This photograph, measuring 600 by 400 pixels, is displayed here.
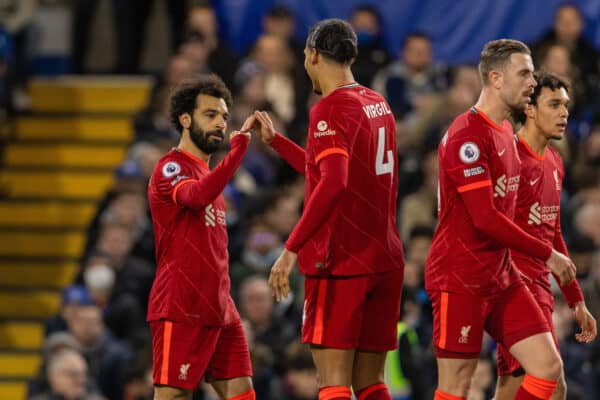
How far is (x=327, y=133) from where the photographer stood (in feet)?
22.8

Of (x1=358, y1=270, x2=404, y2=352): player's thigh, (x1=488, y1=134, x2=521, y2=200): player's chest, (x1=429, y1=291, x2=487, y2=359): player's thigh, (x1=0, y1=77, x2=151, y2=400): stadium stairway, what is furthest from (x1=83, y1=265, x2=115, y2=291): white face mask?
(x1=488, y1=134, x2=521, y2=200): player's chest

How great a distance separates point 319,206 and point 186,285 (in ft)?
3.10

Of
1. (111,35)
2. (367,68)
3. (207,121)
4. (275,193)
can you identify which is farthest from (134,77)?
(207,121)

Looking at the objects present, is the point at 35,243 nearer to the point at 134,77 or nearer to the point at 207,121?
the point at 134,77

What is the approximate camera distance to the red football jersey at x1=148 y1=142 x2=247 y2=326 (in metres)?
7.38

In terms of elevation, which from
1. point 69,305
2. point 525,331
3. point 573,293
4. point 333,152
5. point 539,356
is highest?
point 333,152

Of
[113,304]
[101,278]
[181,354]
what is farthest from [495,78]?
[101,278]

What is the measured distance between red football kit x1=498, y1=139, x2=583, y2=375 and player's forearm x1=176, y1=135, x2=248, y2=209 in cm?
138

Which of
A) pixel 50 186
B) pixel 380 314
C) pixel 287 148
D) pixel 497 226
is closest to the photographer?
pixel 497 226

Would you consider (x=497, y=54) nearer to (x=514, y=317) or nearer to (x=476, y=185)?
(x=476, y=185)

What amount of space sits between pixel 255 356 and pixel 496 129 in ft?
12.0

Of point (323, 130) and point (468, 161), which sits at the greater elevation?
point (323, 130)

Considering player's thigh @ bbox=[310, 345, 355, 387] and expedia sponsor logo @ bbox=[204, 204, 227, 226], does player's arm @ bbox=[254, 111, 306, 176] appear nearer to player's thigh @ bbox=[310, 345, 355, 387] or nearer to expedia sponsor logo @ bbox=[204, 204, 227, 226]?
expedia sponsor logo @ bbox=[204, 204, 227, 226]

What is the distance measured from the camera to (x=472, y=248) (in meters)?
7.04
